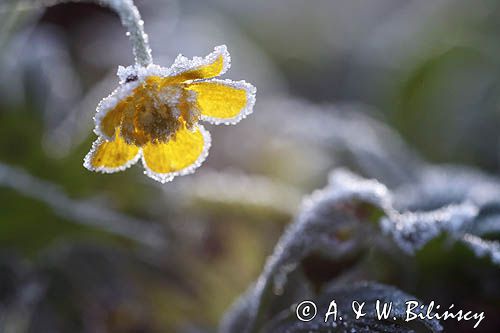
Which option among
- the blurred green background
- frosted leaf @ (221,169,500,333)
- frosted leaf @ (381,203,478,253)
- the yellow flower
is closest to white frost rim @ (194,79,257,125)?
the yellow flower

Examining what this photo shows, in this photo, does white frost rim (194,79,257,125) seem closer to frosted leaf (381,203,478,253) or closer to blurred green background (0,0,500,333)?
frosted leaf (381,203,478,253)

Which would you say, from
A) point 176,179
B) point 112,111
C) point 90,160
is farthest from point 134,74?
point 176,179

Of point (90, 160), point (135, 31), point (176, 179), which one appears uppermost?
point (176, 179)

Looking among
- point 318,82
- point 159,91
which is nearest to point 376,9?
point 318,82

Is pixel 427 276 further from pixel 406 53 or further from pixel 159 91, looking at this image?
pixel 406 53

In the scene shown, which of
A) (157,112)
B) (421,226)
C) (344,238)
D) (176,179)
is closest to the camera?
(157,112)

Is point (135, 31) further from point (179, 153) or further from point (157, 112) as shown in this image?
point (179, 153)
